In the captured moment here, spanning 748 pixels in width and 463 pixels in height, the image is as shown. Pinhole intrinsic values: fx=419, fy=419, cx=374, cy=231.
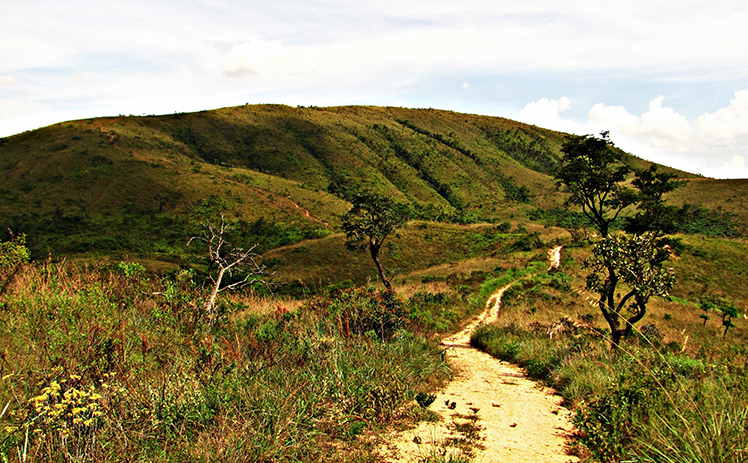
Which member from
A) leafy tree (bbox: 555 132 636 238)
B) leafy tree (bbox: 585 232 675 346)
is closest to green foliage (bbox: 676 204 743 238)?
leafy tree (bbox: 555 132 636 238)

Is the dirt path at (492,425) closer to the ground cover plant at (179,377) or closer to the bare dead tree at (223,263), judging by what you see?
the ground cover plant at (179,377)

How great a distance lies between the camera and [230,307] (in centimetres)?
759

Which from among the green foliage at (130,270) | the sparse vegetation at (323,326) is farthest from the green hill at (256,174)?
the green foliage at (130,270)

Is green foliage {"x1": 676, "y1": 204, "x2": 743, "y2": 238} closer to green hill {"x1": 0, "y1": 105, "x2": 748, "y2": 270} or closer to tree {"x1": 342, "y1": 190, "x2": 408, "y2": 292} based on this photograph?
green hill {"x1": 0, "y1": 105, "x2": 748, "y2": 270}

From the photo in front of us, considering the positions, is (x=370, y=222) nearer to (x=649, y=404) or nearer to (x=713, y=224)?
(x=649, y=404)

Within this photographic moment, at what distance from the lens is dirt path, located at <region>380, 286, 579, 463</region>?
421 cm

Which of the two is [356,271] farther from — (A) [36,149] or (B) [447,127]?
(B) [447,127]

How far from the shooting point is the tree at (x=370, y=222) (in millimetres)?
21531

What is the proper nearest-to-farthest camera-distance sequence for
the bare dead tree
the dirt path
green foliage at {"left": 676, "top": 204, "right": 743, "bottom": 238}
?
the dirt path < the bare dead tree < green foliage at {"left": 676, "top": 204, "right": 743, "bottom": 238}

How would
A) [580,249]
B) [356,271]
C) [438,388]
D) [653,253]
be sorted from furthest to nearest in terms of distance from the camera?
[356,271], [580,249], [653,253], [438,388]

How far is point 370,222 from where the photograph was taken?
21.7 meters

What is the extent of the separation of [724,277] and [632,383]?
39.5 m

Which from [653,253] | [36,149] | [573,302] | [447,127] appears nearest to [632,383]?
[653,253]

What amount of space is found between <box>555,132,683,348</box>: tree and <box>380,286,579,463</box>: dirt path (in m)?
1.61
